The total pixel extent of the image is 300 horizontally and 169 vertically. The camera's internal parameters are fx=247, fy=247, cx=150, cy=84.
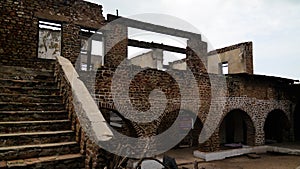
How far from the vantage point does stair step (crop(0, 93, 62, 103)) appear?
16.5 ft

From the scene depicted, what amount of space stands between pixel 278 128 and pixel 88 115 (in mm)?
13880

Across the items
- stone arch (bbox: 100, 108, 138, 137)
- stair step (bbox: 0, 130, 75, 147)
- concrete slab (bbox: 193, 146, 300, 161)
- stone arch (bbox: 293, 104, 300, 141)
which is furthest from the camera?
stone arch (bbox: 293, 104, 300, 141)

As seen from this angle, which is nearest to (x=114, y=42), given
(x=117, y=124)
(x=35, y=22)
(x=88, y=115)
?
(x=35, y=22)

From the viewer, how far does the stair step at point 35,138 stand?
3.92 meters

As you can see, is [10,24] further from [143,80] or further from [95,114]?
[95,114]

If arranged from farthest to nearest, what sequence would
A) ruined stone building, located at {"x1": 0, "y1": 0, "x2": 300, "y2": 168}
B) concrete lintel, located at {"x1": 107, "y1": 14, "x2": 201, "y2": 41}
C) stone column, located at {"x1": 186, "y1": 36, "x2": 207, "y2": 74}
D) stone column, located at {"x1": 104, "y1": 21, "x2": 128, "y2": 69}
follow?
stone column, located at {"x1": 186, "y1": 36, "x2": 207, "y2": 74}, stone column, located at {"x1": 104, "y1": 21, "x2": 128, "y2": 69}, concrete lintel, located at {"x1": 107, "y1": 14, "x2": 201, "y2": 41}, ruined stone building, located at {"x1": 0, "y1": 0, "x2": 300, "y2": 168}

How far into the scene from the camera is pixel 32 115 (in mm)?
4719

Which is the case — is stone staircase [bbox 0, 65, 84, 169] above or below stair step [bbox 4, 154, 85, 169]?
above

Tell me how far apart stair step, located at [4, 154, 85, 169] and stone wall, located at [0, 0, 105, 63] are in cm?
705

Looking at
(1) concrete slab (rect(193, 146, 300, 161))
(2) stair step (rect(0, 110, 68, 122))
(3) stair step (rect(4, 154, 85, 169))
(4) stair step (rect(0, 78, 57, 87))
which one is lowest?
(1) concrete slab (rect(193, 146, 300, 161))

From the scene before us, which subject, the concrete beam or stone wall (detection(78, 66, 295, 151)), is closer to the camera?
stone wall (detection(78, 66, 295, 151))

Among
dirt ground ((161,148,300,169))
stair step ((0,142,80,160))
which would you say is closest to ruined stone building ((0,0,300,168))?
stair step ((0,142,80,160))

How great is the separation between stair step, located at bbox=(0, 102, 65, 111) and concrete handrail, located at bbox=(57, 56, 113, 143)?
63 cm

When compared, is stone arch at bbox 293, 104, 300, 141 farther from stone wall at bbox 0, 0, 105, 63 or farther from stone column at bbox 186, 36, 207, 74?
stone wall at bbox 0, 0, 105, 63
